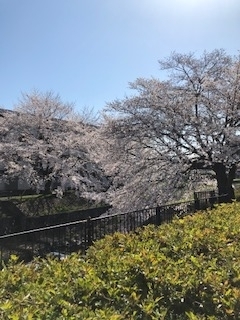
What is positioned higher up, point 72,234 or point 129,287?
point 72,234

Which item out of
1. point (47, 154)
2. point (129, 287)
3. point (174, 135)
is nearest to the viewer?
point (129, 287)

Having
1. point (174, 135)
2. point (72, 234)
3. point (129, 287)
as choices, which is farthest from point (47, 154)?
point (129, 287)

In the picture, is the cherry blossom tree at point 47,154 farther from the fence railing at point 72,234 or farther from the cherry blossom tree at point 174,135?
the fence railing at point 72,234

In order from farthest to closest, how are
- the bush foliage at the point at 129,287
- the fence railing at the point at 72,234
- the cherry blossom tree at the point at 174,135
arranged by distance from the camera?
the cherry blossom tree at the point at 174,135, the fence railing at the point at 72,234, the bush foliage at the point at 129,287

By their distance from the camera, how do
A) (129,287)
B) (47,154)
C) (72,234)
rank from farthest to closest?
(47,154) → (72,234) → (129,287)

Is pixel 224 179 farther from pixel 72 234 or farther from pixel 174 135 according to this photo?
pixel 72 234

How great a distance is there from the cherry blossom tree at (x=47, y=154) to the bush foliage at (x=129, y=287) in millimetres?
15917

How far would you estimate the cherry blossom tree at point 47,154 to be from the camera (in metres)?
19.0

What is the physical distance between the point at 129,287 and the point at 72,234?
6.26 meters

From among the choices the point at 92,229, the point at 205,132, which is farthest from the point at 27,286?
the point at 205,132

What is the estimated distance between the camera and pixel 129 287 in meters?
2.29

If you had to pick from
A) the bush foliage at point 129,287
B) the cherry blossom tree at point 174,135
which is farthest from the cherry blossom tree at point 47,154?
the bush foliage at point 129,287

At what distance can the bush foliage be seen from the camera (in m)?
1.90

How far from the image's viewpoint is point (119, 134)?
44.2ft
